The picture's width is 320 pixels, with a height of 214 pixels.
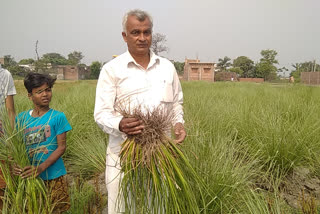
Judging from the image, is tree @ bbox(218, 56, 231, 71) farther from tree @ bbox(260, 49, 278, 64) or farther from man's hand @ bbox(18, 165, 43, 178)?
man's hand @ bbox(18, 165, 43, 178)

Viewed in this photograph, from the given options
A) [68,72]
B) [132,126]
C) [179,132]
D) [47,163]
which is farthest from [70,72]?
[132,126]

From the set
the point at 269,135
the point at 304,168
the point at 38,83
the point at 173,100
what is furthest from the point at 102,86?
the point at 304,168

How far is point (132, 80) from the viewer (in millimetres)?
1516

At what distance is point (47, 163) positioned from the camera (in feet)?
5.41

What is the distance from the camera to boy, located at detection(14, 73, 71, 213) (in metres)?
1.69

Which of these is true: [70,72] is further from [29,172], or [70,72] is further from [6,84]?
[29,172]

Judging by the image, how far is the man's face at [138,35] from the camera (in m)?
1.49

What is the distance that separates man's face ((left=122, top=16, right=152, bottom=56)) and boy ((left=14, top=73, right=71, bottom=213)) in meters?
0.75

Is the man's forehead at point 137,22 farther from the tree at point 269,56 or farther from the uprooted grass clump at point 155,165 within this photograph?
the tree at point 269,56

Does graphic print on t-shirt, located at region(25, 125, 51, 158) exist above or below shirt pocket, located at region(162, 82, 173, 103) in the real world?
below

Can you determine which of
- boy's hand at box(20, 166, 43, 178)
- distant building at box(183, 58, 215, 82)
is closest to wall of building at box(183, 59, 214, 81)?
distant building at box(183, 58, 215, 82)

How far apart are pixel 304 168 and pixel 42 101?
2.66 metres

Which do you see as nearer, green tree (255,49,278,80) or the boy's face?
the boy's face

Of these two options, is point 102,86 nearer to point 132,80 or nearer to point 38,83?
point 132,80
